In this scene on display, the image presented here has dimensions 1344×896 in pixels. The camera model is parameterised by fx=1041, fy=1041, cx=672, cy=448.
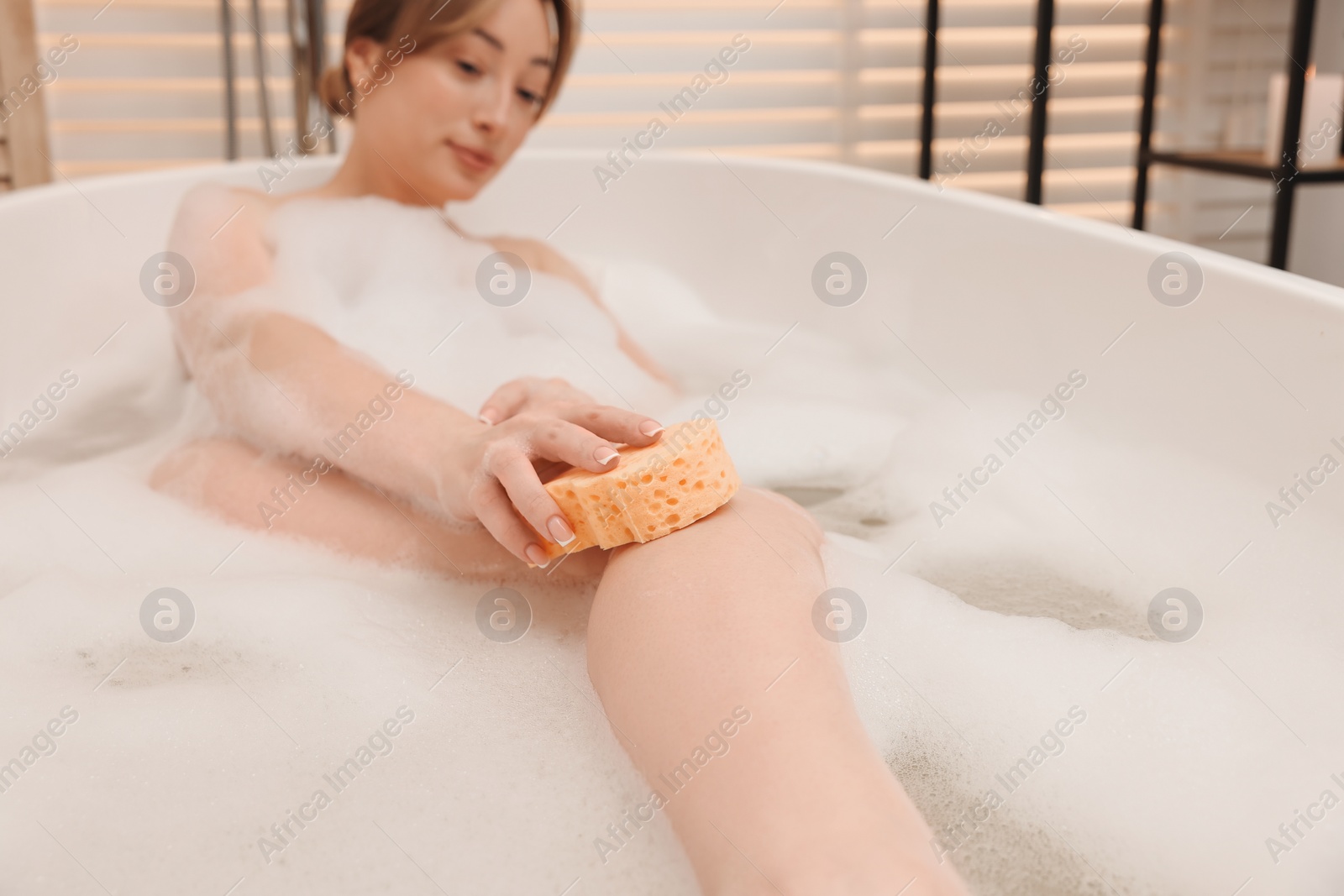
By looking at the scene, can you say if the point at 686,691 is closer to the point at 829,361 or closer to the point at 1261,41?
the point at 829,361

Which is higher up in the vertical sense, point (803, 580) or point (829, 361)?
point (803, 580)

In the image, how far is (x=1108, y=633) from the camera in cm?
77

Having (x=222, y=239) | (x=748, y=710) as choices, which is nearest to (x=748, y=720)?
(x=748, y=710)

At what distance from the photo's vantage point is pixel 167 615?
2.61 ft

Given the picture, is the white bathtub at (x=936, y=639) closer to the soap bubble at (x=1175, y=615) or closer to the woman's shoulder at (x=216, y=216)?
the soap bubble at (x=1175, y=615)

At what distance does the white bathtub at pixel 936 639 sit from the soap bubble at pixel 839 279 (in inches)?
7.0

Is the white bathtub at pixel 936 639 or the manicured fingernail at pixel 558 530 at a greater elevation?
the manicured fingernail at pixel 558 530

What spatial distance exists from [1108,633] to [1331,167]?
65.5 inches

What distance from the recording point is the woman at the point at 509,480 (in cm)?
51

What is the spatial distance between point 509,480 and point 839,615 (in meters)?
0.24

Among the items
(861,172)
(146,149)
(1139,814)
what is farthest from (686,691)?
(146,149)

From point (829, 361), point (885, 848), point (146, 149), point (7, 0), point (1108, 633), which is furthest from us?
point (146, 149)

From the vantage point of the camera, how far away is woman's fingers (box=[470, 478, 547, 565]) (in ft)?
2.37

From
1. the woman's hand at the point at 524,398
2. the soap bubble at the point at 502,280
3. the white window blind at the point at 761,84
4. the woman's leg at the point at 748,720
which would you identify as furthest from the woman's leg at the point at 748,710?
the white window blind at the point at 761,84
